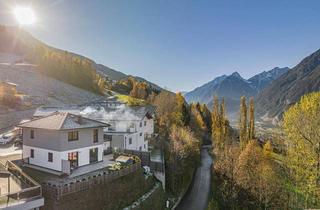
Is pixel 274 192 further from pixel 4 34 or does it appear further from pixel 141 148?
pixel 4 34

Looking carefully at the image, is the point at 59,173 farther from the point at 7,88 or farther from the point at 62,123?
the point at 7,88

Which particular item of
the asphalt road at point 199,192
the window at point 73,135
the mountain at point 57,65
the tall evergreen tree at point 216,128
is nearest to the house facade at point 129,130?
the asphalt road at point 199,192

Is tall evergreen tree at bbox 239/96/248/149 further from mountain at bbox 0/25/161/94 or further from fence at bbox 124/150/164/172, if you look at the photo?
mountain at bbox 0/25/161/94

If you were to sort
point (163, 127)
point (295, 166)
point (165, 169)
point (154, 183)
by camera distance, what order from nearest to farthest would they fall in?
point (295, 166) < point (154, 183) < point (165, 169) < point (163, 127)

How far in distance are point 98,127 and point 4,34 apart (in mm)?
118564

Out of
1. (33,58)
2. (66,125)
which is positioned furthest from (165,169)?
(33,58)

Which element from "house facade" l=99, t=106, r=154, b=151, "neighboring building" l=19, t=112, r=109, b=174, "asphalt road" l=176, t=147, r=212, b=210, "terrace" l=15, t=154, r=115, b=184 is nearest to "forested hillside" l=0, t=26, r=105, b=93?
"house facade" l=99, t=106, r=154, b=151

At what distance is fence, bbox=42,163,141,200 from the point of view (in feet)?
62.6

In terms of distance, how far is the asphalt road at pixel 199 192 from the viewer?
32438 mm

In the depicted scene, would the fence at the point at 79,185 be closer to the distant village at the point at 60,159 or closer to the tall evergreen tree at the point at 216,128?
the distant village at the point at 60,159

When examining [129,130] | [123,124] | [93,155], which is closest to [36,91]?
[123,124]

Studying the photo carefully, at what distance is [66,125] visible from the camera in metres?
24.6

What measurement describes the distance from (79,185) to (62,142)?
5243mm

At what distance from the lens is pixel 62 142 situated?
24.1 m
